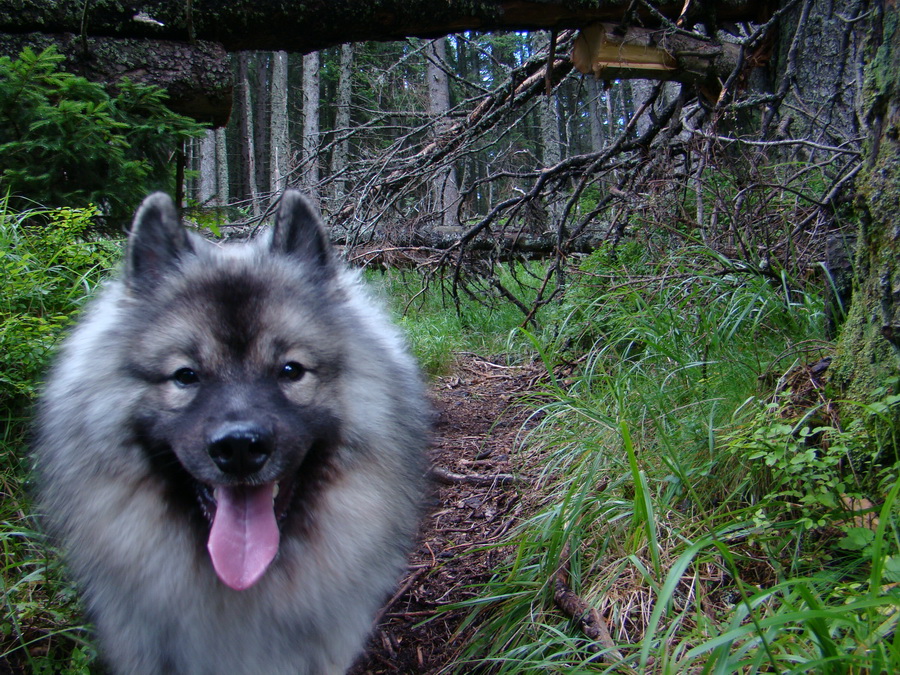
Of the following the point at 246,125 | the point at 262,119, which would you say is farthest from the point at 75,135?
the point at 262,119

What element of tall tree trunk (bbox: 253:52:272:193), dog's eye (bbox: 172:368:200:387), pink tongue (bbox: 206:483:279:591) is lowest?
pink tongue (bbox: 206:483:279:591)

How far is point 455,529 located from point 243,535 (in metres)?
1.45

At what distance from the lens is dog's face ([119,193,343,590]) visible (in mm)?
1584

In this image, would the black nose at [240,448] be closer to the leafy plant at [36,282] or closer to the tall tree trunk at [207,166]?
the leafy plant at [36,282]

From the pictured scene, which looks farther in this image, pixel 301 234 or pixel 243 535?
pixel 301 234

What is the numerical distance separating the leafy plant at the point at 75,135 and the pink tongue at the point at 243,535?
230 cm

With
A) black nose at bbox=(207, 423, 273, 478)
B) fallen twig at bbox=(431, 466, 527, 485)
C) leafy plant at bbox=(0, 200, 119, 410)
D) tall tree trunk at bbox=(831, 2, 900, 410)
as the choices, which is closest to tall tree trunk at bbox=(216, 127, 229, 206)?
leafy plant at bbox=(0, 200, 119, 410)

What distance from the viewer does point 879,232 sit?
1949mm

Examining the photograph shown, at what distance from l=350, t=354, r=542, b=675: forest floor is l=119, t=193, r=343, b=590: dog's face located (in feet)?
2.65

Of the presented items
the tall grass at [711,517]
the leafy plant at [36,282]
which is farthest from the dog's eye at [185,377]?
the tall grass at [711,517]

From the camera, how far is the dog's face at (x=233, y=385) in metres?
1.58

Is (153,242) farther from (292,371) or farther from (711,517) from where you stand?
(711,517)

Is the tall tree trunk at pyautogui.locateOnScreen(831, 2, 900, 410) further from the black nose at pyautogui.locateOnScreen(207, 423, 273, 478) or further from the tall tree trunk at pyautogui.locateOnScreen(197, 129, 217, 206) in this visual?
the tall tree trunk at pyautogui.locateOnScreen(197, 129, 217, 206)

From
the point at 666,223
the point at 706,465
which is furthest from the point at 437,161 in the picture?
the point at 706,465
